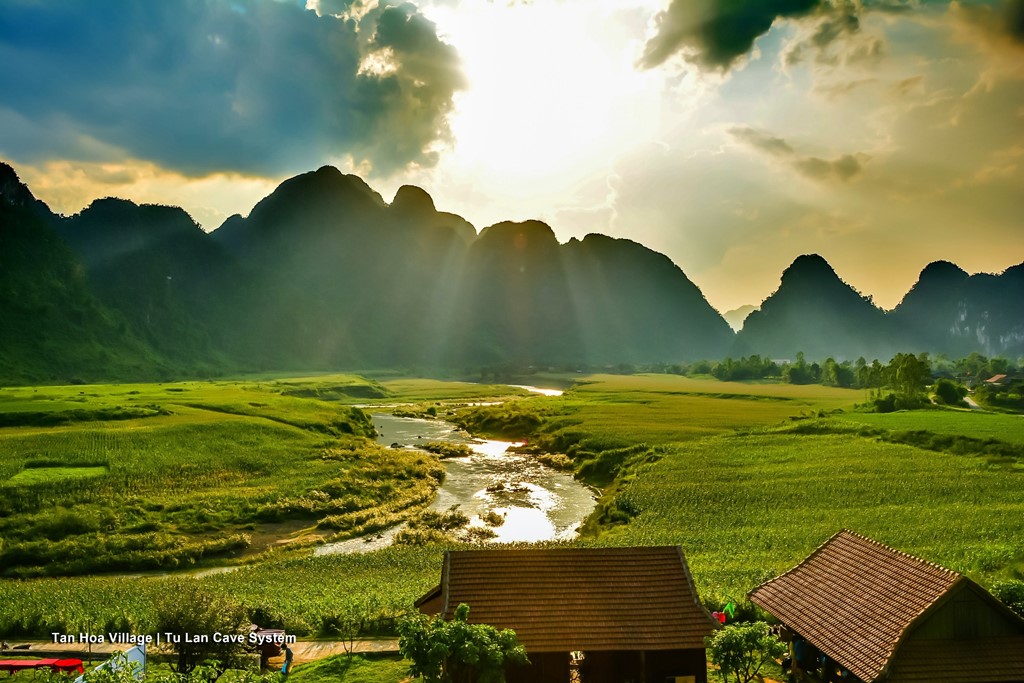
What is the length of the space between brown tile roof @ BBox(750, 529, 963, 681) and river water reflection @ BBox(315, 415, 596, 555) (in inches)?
935

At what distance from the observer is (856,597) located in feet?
61.4

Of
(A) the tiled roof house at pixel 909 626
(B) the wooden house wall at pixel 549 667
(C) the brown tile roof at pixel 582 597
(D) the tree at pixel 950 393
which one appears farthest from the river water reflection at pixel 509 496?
(D) the tree at pixel 950 393

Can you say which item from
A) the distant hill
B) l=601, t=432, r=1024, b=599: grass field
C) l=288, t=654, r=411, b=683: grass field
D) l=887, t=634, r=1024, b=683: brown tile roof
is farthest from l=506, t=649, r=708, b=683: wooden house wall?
the distant hill

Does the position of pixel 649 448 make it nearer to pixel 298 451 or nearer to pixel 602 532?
pixel 602 532

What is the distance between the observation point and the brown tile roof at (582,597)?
18453 mm

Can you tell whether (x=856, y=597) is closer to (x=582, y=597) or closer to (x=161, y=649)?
(x=582, y=597)

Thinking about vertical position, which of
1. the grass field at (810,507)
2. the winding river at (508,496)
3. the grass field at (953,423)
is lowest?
the winding river at (508,496)

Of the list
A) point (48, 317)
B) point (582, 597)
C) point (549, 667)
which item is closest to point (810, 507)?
point (582, 597)

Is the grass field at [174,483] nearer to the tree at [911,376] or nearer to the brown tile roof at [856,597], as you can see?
the brown tile roof at [856,597]

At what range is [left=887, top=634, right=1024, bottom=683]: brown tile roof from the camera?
1593 centimetres

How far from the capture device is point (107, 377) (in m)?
149

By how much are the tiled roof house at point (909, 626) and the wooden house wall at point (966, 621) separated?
1.1 inches

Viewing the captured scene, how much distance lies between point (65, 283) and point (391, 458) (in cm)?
15375

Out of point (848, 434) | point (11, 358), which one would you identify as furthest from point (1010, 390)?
point (11, 358)
